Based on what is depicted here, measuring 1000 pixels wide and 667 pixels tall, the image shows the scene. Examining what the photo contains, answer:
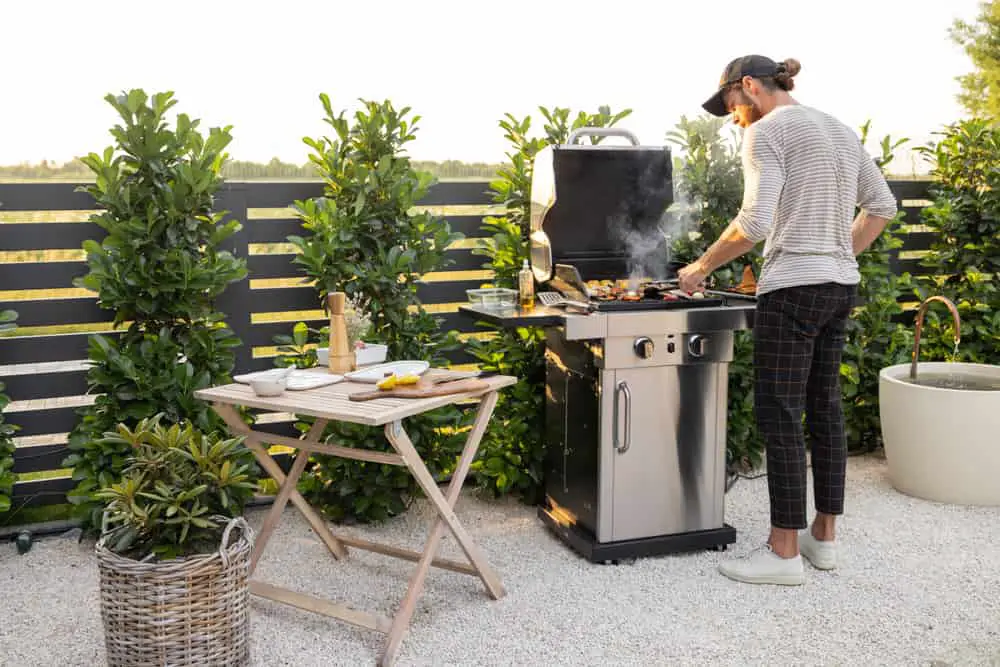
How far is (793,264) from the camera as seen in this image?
3047mm

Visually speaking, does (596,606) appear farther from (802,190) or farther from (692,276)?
(802,190)

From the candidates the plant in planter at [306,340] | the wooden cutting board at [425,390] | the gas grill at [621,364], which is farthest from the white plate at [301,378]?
the gas grill at [621,364]

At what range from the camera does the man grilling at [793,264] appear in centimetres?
302

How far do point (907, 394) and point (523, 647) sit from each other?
2.31m

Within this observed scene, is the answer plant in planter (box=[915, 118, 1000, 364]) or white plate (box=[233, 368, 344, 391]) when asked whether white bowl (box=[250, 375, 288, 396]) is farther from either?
plant in planter (box=[915, 118, 1000, 364])

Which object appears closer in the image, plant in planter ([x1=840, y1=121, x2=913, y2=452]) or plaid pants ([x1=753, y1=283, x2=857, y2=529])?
plaid pants ([x1=753, y1=283, x2=857, y2=529])

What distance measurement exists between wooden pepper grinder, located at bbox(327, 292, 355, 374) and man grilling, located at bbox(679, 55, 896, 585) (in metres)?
1.22

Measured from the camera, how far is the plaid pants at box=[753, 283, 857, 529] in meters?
3.08

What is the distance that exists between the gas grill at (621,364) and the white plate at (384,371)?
13.2 inches

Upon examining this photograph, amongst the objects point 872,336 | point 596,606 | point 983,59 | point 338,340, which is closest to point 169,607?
point 338,340

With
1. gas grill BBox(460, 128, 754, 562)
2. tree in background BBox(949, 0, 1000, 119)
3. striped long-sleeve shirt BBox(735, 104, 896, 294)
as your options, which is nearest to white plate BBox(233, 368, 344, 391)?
gas grill BBox(460, 128, 754, 562)

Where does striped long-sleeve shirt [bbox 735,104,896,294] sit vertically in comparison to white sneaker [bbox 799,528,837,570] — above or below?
above

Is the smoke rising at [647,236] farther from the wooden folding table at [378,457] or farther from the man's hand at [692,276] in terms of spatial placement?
the wooden folding table at [378,457]

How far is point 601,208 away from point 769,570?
4.99 ft
